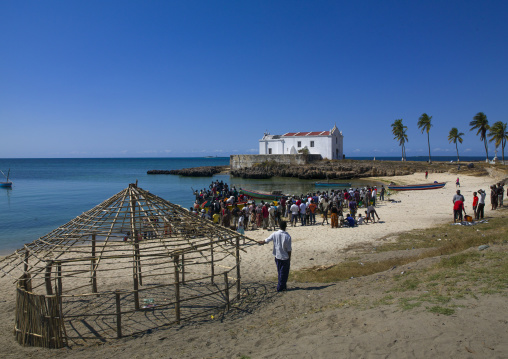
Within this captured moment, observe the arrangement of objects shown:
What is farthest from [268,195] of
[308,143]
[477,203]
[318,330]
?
[308,143]

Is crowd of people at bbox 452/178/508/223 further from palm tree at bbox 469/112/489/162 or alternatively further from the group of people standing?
palm tree at bbox 469/112/489/162

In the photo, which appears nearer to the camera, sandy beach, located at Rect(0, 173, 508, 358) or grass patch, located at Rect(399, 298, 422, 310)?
sandy beach, located at Rect(0, 173, 508, 358)

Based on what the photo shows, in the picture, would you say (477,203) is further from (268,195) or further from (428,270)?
(268,195)

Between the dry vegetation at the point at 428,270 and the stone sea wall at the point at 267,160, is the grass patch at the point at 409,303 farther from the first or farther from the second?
the stone sea wall at the point at 267,160

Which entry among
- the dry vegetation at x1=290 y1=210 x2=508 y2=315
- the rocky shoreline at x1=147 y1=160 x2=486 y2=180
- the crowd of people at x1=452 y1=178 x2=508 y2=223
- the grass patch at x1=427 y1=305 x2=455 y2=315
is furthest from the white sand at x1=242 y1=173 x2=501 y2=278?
the rocky shoreline at x1=147 y1=160 x2=486 y2=180

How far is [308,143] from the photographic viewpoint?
70.9m

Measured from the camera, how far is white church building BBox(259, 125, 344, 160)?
69.2m

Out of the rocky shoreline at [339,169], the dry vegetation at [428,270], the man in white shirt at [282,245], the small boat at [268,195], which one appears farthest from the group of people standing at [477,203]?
the rocky shoreline at [339,169]

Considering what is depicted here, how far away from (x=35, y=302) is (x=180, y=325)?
2.96 metres

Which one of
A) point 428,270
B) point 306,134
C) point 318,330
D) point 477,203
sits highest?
point 306,134

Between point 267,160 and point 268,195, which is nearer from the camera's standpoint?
point 268,195

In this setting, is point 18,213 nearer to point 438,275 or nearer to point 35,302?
point 35,302

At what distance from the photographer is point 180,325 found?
7.50m

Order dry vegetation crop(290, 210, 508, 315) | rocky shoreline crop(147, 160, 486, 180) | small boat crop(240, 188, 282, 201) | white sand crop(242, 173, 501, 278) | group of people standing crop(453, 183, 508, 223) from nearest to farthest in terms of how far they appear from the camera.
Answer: dry vegetation crop(290, 210, 508, 315)
white sand crop(242, 173, 501, 278)
group of people standing crop(453, 183, 508, 223)
small boat crop(240, 188, 282, 201)
rocky shoreline crop(147, 160, 486, 180)
